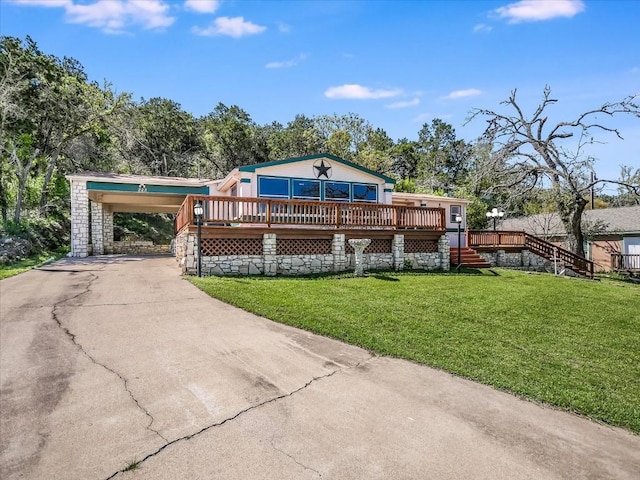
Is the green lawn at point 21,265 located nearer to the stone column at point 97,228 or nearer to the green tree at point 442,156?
the stone column at point 97,228

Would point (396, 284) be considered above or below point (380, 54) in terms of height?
below

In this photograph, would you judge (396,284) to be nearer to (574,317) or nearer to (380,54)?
(574,317)

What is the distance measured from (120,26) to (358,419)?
11.1 m

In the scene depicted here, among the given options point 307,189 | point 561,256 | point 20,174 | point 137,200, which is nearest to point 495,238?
point 561,256

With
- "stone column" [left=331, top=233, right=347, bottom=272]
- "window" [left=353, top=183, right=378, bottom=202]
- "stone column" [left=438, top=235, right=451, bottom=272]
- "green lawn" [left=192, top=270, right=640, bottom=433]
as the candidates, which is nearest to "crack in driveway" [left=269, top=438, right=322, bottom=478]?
"green lawn" [left=192, top=270, right=640, bottom=433]

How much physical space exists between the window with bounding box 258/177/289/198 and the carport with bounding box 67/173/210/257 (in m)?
6.04

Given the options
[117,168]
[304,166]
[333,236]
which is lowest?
[333,236]

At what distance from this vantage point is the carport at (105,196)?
1662 centimetres

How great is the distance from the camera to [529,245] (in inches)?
760

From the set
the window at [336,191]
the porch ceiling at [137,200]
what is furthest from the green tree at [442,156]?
the porch ceiling at [137,200]

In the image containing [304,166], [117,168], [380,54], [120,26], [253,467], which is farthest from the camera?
[117,168]

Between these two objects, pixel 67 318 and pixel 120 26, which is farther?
pixel 120 26

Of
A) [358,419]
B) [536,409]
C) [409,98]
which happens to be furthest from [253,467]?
[409,98]

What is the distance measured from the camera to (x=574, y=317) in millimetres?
7316
